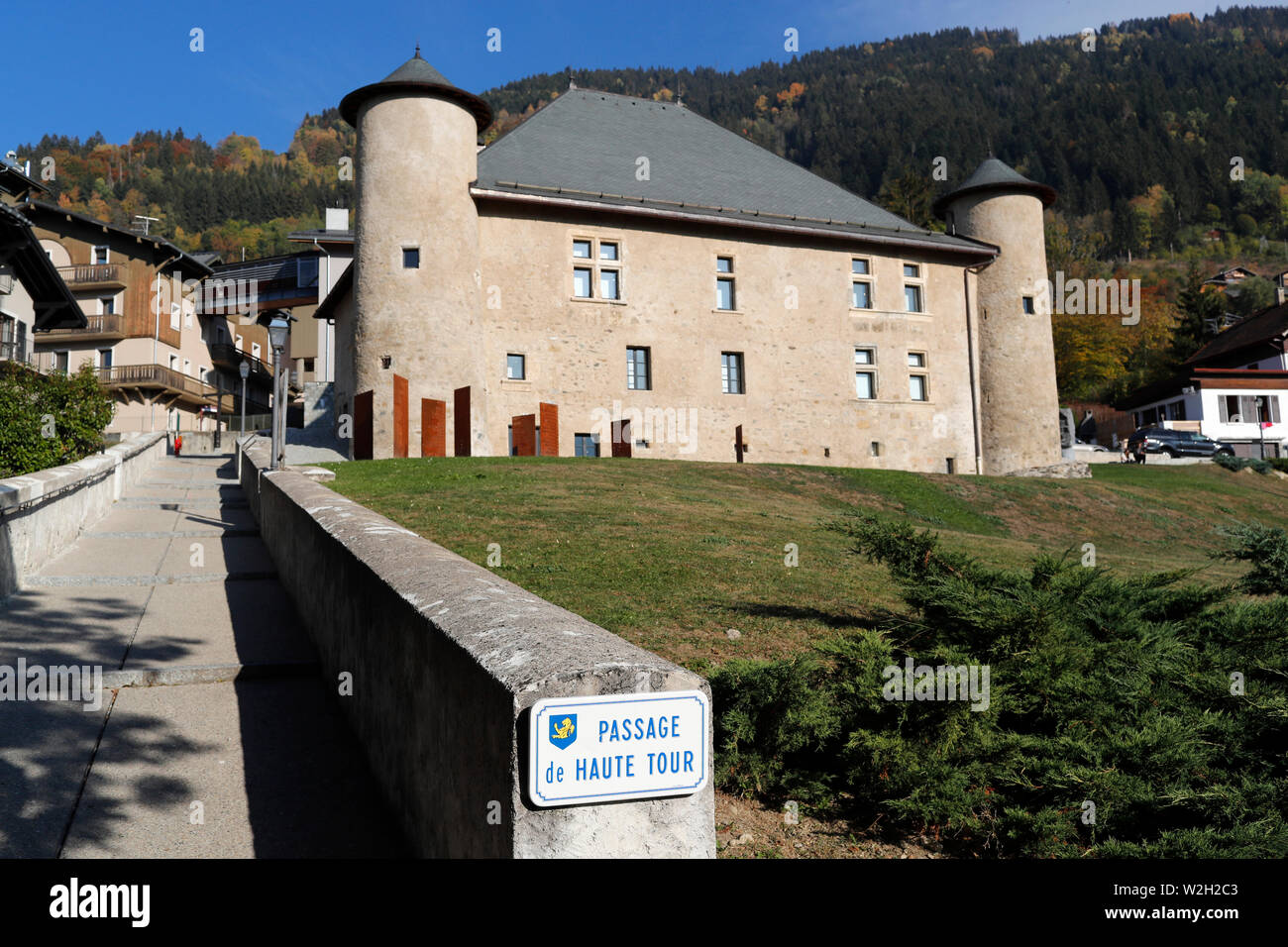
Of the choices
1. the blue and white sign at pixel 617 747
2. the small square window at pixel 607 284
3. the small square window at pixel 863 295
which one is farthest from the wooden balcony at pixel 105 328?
the blue and white sign at pixel 617 747

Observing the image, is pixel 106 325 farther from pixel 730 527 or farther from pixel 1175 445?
pixel 1175 445

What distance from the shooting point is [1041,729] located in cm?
498

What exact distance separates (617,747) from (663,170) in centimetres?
3520

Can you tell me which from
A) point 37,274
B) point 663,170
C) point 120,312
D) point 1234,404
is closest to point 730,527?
point 663,170

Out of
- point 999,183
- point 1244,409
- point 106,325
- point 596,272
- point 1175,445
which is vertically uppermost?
point 999,183

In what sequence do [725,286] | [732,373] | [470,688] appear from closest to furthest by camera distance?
1. [470,688]
2. [732,373]
3. [725,286]

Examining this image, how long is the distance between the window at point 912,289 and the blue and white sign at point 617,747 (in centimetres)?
3630

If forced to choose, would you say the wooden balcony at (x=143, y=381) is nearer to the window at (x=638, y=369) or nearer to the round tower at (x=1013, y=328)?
the window at (x=638, y=369)

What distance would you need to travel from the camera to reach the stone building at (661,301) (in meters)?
28.5

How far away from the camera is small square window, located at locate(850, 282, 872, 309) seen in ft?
117

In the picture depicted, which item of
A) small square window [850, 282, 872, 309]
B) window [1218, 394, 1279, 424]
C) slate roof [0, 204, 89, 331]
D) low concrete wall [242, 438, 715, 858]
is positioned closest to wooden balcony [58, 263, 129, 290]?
slate roof [0, 204, 89, 331]

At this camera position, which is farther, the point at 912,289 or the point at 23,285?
the point at 23,285
